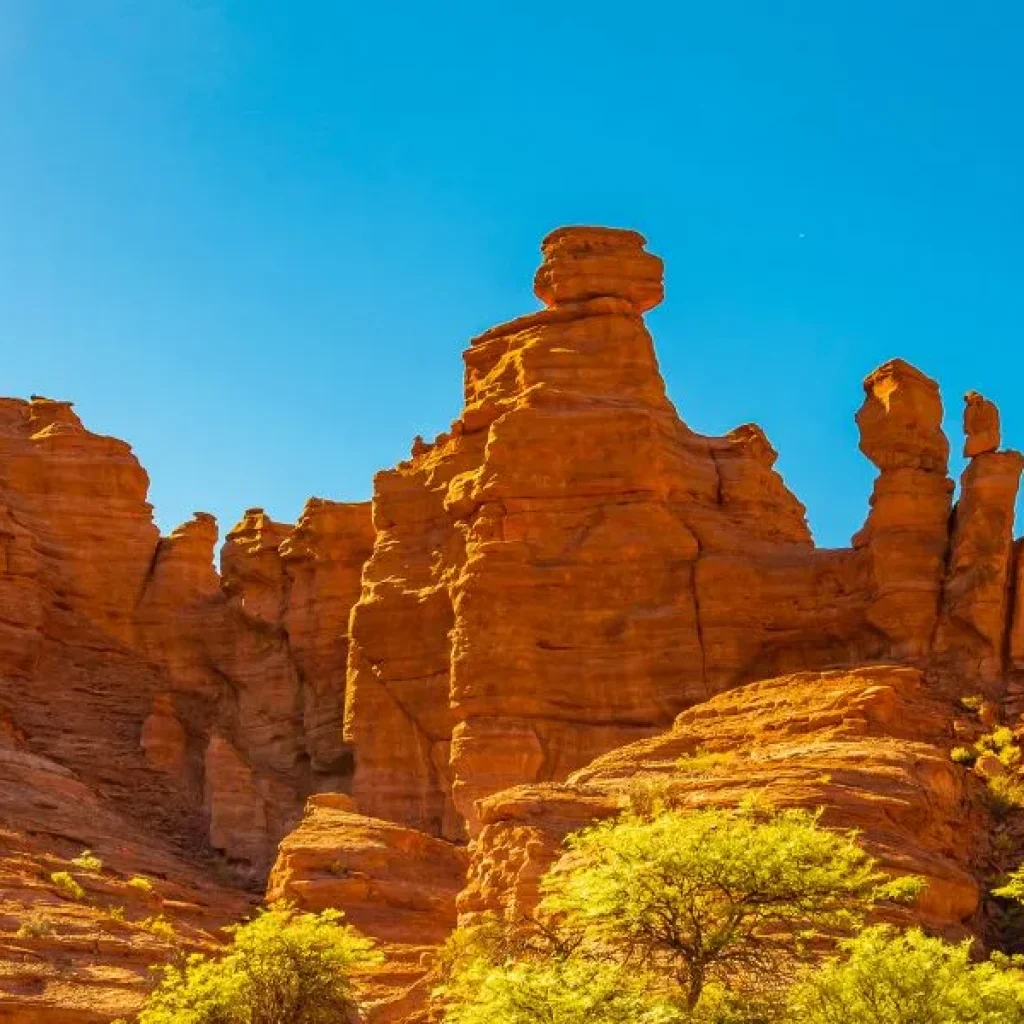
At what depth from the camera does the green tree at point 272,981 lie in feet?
131

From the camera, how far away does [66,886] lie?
51.3 metres

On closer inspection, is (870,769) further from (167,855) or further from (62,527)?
(62,527)

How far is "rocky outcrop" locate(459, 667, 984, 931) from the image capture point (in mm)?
39156

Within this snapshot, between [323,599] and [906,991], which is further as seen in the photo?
[323,599]

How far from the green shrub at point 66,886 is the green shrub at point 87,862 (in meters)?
2.32

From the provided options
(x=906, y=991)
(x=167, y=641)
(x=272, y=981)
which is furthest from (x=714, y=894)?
(x=167, y=641)

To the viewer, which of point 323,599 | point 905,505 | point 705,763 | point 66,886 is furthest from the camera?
point 323,599

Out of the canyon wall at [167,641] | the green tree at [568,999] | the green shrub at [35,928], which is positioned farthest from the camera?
the canyon wall at [167,641]

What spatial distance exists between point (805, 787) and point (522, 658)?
20.3 m

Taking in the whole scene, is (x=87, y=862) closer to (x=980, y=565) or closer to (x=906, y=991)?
(x=980, y=565)

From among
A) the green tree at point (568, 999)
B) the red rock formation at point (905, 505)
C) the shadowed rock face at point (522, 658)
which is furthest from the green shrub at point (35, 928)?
the red rock formation at point (905, 505)

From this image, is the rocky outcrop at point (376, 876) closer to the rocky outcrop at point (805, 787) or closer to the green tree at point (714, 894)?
the rocky outcrop at point (805, 787)

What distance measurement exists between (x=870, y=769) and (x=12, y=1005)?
20336 mm

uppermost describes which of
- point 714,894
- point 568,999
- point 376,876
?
point 376,876
